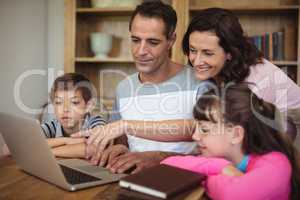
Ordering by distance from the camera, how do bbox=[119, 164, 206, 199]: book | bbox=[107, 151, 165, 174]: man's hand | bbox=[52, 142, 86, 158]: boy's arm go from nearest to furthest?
1. bbox=[119, 164, 206, 199]: book
2. bbox=[107, 151, 165, 174]: man's hand
3. bbox=[52, 142, 86, 158]: boy's arm

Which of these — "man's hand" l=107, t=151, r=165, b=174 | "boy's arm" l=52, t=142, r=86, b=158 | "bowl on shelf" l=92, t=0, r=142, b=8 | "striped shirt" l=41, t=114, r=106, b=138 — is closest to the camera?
"man's hand" l=107, t=151, r=165, b=174

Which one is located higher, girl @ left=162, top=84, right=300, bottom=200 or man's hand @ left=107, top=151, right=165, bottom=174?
girl @ left=162, top=84, right=300, bottom=200

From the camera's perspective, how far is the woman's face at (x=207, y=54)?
57.0 inches

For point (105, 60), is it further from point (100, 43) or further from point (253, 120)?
point (253, 120)

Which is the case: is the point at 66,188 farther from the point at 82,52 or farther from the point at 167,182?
the point at 82,52

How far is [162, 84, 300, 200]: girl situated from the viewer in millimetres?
800

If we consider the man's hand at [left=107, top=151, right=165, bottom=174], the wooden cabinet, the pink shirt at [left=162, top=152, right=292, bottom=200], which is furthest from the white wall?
the pink shirt at [left=162, top=152, right=292, bottom=200]

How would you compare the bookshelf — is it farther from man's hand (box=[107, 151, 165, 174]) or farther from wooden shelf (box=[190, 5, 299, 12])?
man's hand (box=[107, 151, 165, 174])

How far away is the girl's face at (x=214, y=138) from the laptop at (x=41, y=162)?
0.26 meters

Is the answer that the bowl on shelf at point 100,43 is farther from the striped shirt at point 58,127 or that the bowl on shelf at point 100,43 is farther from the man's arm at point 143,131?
the man's arm at point 143,131

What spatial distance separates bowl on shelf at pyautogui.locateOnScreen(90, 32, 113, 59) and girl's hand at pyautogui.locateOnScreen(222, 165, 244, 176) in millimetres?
2032

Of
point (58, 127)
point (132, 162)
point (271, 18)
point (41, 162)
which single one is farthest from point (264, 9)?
point (41, 162)

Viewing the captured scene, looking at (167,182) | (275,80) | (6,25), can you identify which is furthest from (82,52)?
(167,182)

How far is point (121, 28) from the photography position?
293cm
